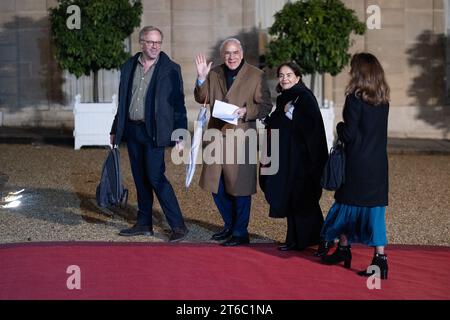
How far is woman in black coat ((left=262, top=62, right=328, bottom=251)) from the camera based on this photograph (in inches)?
307

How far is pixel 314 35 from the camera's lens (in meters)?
14.7

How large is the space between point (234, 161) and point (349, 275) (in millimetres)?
1595

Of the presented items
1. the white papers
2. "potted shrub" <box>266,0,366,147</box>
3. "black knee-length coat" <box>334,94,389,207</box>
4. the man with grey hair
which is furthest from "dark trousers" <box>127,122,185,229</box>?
"potted shrub" <box>266,0,366,147</box>

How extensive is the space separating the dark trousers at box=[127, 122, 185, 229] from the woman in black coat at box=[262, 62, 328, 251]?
3.20 ft

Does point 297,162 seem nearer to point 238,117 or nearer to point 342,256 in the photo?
point 238,117

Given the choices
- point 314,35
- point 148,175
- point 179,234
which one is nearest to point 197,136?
point 148,175

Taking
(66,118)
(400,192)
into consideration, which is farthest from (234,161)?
(66,118)

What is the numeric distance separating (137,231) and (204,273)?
5.34 ft

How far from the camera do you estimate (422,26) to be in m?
17.0

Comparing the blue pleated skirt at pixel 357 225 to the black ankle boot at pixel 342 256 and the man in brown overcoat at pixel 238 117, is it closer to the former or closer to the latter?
the black ankle boot at pixel 342 256

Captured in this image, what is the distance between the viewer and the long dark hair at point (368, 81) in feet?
23.1

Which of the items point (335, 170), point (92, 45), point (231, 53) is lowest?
point (335, 170)

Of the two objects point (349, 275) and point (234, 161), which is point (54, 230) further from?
point (349, 275)

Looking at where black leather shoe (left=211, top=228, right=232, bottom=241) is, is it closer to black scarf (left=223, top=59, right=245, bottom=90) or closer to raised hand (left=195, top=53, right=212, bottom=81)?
black scarf (left=223, top=59, right=245, bottom=90)
